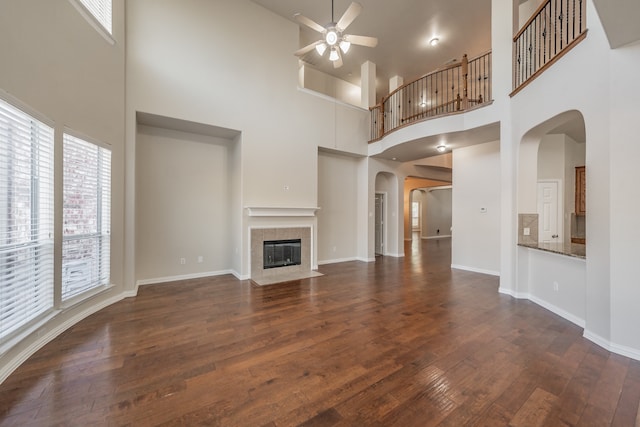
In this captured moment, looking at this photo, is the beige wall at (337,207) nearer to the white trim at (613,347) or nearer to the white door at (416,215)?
the white trim at (613,347)

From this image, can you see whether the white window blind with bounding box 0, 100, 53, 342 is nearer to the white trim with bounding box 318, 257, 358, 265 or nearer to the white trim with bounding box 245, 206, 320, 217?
the white trim with bounding box 245, 206, 320, 217

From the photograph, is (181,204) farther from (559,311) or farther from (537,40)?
(537,40)

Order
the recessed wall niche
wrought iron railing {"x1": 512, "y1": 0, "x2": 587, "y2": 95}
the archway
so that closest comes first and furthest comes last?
wrought iron railing {"x1": 512, "y1": 0, "x2": 587, "y2": 95}
the recessed wall niche
the archway

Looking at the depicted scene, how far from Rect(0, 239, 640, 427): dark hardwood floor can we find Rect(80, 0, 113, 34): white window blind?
398cm

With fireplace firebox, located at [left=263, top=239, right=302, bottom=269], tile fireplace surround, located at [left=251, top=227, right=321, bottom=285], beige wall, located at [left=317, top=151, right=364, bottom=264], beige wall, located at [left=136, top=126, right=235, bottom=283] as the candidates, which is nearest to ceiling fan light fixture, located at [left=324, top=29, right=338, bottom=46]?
beige wall, located at [left=136, top=126, right=235, bottom=283]

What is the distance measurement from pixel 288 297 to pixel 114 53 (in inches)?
174

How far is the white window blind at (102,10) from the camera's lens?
3.32m

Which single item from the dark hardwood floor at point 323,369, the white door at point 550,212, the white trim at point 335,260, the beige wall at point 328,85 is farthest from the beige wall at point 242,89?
the white door at point 550,212

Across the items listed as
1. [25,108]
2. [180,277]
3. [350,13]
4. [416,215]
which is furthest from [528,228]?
[416,215]

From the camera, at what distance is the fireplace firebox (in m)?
5.34

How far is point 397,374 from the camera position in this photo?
2.08 meters

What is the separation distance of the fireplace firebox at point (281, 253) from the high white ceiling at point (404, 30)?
195 inches

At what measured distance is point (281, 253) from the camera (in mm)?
5535

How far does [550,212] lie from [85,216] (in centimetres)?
797
